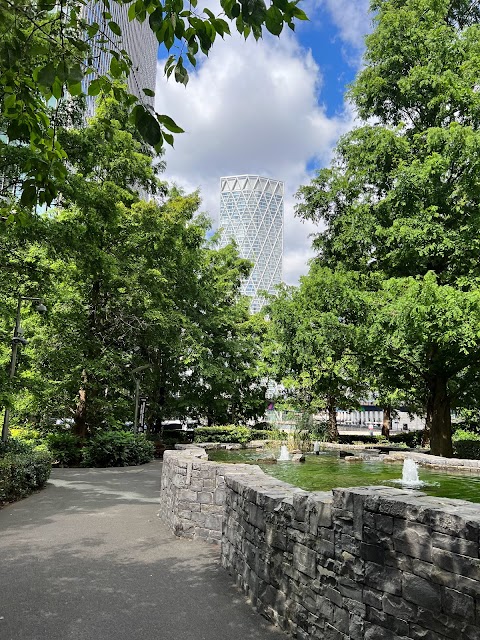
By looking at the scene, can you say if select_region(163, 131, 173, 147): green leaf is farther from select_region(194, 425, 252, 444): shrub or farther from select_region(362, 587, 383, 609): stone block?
select_region(194, 425, 252, 444): shrub

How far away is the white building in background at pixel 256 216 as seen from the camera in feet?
386

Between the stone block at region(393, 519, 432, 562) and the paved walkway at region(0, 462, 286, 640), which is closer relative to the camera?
the stone block at region(393, 519, 432, 562)

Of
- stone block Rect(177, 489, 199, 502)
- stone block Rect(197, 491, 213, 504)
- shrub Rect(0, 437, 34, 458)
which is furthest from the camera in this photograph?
shrub Rect(0, 437, 34, 458)

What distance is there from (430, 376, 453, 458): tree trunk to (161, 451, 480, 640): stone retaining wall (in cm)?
1209

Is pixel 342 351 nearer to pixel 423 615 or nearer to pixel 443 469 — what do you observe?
pixel 443 469

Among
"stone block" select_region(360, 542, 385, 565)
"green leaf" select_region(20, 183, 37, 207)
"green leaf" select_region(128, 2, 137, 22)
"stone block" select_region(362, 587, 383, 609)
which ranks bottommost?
"stone block" select_region(362, 587, 383, 609)

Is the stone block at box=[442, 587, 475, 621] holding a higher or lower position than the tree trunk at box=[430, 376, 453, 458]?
lower

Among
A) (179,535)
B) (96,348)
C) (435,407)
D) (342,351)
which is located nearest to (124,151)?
(96,348)

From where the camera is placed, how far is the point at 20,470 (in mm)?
10375

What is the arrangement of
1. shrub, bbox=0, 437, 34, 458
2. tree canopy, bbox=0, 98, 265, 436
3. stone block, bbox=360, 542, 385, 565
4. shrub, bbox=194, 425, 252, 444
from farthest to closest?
shrub, bbox=194, 425, 252, 444, tree canopy, bbox=0, 98, 265, 436, shrub, bbox=0, 437, 34, 458, stone block, bbox=360, 542, 385, 565

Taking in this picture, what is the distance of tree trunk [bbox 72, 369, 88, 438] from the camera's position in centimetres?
1828

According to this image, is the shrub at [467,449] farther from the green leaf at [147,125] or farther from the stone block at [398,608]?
the green leaf at [147,125]

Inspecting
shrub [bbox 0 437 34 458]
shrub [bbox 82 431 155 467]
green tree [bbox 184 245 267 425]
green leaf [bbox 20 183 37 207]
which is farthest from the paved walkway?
green tree [bbox 184 245 267 425]

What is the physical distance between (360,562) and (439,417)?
14.0 meters
